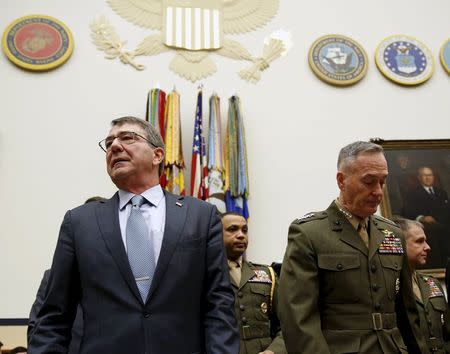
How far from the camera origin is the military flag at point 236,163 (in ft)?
19.3

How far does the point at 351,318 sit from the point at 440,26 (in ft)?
19.8

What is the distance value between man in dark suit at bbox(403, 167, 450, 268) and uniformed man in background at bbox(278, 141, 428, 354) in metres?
3.77

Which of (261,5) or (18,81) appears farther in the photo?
(261,5)

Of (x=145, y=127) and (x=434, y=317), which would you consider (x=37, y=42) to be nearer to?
(x=145, y=127)

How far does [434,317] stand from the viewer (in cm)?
379

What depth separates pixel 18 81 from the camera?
6078 mm

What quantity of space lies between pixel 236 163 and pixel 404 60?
9.41 feet

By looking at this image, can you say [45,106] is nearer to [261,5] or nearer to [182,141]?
[182,141]

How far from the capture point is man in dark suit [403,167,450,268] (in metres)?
6.08

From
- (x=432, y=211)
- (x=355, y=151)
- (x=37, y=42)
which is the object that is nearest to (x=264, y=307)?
(x=355, y=151)

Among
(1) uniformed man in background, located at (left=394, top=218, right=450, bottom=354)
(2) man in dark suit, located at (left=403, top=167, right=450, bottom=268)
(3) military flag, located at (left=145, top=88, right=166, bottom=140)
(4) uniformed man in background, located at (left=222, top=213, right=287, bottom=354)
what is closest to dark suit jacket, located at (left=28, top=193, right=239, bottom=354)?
(4) uniformed man in background, located at (left=222, top=213, right=287, bottom=354)

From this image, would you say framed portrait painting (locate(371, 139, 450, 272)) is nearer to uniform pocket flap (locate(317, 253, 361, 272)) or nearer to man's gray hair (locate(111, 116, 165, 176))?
uniform pocket flap (locate(317, 253, 361, 272))

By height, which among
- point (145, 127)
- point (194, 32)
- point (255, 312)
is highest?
point (194, 32)

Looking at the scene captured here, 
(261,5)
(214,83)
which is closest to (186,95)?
(214,83)
